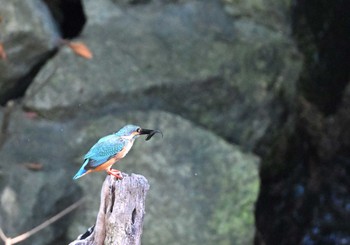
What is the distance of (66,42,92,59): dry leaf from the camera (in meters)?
5.34

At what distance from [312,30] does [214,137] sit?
173 cm

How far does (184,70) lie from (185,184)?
100cm

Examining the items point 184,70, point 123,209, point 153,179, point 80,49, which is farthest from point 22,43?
point 123,209

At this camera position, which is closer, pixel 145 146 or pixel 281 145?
pixel 145 146

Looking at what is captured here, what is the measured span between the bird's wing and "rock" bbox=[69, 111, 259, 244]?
220cm

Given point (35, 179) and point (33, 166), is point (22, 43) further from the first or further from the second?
point (35, 179)

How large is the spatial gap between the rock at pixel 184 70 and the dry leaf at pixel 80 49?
0.14m

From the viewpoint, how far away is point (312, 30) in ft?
21.6

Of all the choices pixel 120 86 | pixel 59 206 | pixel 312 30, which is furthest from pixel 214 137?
pixel 312 30

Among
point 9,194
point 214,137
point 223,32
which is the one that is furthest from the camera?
point 223,32

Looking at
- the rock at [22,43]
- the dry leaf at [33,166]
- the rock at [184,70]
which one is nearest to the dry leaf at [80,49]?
the rock at [184,70]

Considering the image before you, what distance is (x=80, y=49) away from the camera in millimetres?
5367

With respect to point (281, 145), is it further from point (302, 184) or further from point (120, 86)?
point (120, 86)

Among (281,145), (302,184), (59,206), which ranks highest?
(59,206)
